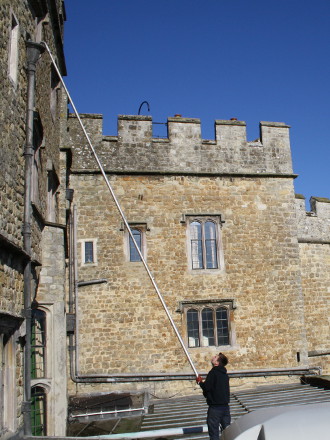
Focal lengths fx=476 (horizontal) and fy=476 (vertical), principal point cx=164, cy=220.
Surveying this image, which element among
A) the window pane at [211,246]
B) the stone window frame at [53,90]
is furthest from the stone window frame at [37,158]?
the window pane at [211,246]

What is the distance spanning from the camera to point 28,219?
21.0 ft

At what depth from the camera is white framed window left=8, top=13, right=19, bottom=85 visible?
243 inches

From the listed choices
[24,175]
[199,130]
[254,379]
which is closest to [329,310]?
[254,379]

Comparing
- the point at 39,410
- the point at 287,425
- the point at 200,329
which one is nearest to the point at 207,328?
the point at 200,329

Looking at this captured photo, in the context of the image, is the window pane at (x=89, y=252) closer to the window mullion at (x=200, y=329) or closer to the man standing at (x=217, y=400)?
the window mullion at (x=200, y=329)

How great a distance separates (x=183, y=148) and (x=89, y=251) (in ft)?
13.0

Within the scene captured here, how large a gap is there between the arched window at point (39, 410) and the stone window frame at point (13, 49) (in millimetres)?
4678

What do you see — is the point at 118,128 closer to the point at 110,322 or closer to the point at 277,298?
the point at 110,322

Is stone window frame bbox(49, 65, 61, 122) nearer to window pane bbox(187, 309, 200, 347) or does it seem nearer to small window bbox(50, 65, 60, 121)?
small window bbox(50, 65, 60, 121)

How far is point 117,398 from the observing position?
11.3 meters

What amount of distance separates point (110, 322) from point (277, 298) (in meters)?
4.61

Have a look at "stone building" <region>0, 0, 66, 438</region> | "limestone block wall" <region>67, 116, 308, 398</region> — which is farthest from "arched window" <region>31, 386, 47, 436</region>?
"limestone block wall" <region>67, 116, 308, 398</region>

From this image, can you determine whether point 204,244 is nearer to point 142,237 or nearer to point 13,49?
point 142,237

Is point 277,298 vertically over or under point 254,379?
over
